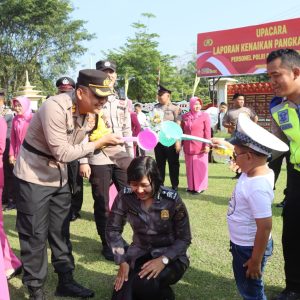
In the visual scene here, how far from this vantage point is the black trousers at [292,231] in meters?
2.65

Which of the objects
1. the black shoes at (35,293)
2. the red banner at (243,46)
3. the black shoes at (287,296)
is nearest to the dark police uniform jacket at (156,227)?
the black shoes at (35,293)

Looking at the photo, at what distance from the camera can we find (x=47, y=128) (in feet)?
8.23

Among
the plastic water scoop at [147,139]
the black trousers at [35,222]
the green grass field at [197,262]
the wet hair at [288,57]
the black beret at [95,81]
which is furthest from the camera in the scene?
the green grass field at [197,262]

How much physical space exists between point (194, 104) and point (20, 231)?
14.6 ft

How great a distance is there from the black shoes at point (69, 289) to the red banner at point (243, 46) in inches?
702

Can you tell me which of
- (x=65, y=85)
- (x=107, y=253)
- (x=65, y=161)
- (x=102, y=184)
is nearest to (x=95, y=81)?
(x=65, y=161)

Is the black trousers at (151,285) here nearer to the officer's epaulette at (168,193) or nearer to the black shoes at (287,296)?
the officer's epaulette at (168,193)

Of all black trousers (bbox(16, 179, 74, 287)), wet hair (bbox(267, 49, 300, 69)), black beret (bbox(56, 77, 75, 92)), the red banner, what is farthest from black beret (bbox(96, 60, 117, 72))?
the red banner

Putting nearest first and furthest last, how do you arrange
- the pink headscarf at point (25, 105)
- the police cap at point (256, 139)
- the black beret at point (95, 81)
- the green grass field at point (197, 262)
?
the police cap at point (256, 139) < the black beret at point (95, 81) < the green grass field at point (197, 262) < the pink headscarf at point (25, 105)

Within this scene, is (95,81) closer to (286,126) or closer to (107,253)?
(286,126)

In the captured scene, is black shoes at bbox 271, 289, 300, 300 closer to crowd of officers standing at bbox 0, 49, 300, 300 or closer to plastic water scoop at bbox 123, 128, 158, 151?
crowd of officers standing at bbox 0, 49, 300, 300

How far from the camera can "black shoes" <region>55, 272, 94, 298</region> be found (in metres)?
2.93

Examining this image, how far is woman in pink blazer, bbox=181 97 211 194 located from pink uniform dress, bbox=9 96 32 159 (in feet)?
8.71

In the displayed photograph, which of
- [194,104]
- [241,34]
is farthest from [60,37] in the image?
[194,104]
